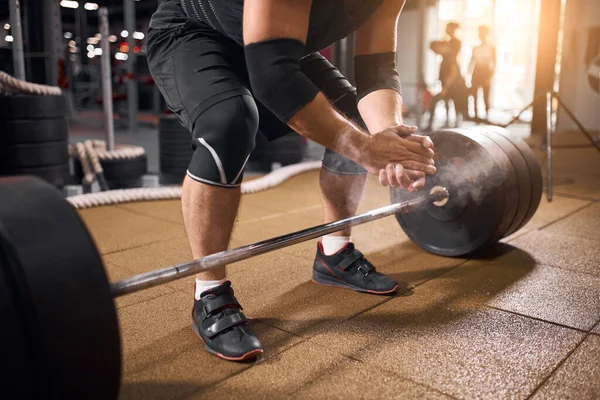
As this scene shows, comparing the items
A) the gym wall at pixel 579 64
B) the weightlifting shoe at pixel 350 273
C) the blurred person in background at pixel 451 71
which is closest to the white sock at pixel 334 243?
the weightlifting shoe at pixel 350 273

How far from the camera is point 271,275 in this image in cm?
182

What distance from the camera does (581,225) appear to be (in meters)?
2.46

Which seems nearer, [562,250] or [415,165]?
[415,165]

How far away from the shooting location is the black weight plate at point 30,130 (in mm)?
2936

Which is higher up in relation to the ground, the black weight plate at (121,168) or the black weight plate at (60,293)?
the black weight plate at (60,293)

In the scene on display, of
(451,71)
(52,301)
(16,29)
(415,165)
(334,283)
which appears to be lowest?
(334,283)

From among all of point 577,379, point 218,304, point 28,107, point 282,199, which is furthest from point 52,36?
point 577,379

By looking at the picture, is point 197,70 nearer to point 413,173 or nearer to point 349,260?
point 413,173

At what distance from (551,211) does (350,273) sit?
153 centimetres

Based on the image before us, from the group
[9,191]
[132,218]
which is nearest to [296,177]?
[132,218]

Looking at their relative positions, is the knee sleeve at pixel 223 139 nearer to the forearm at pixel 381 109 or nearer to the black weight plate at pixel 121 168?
the forearm at pixel 381 109

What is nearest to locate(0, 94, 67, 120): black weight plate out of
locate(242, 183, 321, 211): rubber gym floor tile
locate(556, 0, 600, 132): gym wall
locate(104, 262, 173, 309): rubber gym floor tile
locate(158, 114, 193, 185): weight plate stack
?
locate(158, 114, 193, 185): weight plate stack

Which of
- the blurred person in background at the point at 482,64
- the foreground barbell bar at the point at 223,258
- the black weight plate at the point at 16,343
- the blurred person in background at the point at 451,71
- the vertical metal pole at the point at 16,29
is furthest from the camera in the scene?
the blurred person in background at the point at 482,64

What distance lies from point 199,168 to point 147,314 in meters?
0.51
